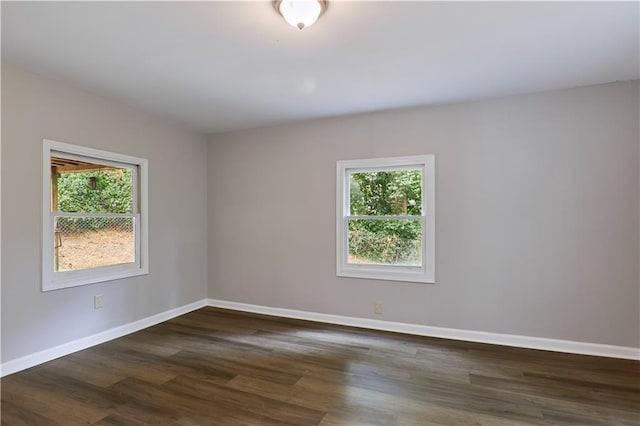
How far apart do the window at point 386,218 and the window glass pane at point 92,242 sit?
7.91 ft

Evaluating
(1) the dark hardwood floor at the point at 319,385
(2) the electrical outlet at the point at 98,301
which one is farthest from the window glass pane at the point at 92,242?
(1) the dark hardwood floor at the point at 319,385

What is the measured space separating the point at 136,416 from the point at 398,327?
254 cm

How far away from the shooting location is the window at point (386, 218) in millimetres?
3502

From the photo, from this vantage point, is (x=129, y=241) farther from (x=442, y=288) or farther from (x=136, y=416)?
(x=442, y=288)

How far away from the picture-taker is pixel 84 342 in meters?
3.09

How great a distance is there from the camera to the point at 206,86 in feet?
9.79

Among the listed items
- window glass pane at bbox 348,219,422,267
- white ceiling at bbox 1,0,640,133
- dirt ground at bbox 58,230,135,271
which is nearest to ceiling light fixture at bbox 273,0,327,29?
white ceiling at bbox 1,0,640,133

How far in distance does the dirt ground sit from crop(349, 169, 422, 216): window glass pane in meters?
2.60

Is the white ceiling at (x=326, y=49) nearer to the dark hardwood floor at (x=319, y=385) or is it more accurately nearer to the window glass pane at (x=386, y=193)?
the window glass pane at (x=386, y=193)

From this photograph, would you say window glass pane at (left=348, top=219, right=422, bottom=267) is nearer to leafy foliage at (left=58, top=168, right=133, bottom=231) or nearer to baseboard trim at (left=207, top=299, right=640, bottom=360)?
baseboard trim at (left=207, top=299, right=640, bottom=360)

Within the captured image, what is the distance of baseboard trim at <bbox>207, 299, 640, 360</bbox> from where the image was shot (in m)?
2.88

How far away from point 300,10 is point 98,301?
3.26 meters

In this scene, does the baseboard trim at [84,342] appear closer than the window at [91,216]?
Yes

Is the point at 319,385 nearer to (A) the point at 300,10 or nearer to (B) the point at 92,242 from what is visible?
(A) the point at 300,10
